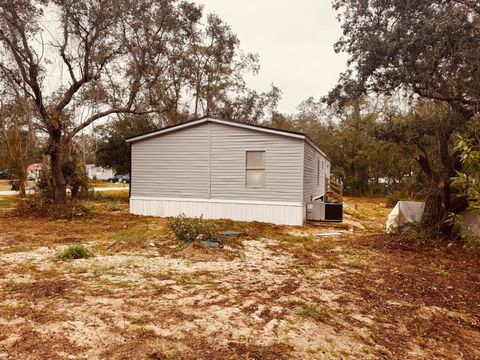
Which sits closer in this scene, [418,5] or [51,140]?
[418,5]

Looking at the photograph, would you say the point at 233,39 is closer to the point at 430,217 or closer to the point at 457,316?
the point at 430,217

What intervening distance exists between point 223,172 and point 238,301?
26.9ft

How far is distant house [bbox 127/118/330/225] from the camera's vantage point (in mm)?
11812

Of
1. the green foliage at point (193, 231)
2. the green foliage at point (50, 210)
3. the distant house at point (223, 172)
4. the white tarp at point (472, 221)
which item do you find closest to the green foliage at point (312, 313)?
the green foliage at point (193, 231)

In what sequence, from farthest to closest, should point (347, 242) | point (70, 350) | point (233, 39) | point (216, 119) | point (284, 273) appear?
point (233, 39), point (216, 119), point (347, 242), point (284, 273), point (70, 350)

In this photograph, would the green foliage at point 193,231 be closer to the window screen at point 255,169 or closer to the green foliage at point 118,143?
the window screen at point 255,169

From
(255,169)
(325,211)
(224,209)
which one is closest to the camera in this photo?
(255,169)

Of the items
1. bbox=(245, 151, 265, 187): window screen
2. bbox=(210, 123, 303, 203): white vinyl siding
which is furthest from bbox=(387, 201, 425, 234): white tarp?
bbox=(245, 151, 265, 187): window screen

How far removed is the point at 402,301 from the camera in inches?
195

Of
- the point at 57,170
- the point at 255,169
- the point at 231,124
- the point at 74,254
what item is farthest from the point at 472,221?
the point at 57,170

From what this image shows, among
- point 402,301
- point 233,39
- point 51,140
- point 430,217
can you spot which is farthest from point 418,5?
point 233,39

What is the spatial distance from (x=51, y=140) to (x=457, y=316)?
47.7 ft

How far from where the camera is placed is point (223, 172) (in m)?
12.6

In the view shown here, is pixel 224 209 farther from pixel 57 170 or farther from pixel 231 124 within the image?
pixel 57 170
